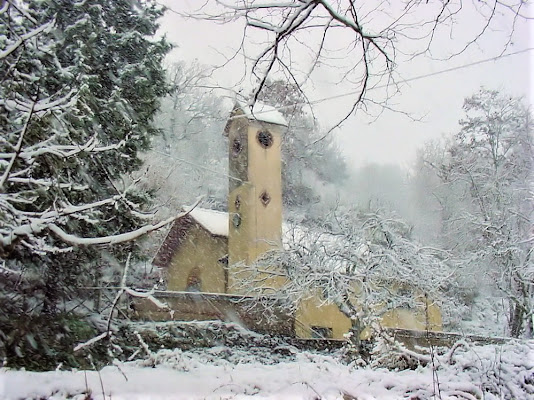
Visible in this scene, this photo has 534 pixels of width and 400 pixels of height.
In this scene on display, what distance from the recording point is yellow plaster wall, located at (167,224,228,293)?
27.7ft

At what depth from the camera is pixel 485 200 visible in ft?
31.7

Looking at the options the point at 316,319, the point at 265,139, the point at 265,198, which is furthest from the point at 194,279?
the point at 265,139

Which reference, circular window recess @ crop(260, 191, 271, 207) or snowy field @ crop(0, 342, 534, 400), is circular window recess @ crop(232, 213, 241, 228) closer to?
circular window recess @ crop(260, 191, 271, 207)

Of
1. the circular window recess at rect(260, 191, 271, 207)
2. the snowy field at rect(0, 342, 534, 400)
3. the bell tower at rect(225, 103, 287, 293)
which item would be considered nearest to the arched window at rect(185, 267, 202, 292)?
the bell tower at rect(225, 103, 287, 293)

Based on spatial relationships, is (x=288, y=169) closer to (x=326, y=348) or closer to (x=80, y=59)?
(x=326, y=348)

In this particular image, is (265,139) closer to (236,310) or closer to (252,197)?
(252,197)

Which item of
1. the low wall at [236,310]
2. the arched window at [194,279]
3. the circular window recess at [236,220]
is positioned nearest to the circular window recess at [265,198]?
the circular window recess at [236,220]

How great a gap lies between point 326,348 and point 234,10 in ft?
17.9

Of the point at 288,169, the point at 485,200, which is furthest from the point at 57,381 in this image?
the point at 485,200

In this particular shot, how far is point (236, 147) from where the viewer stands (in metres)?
8.13

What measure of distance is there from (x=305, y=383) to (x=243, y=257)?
5687 mm

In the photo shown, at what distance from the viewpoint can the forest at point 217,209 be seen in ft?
7.53

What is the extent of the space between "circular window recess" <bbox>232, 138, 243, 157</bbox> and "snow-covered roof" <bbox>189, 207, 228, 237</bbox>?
1.26 m

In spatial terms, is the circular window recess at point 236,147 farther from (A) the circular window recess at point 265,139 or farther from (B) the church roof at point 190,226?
(B) the church roof at point 190,226
